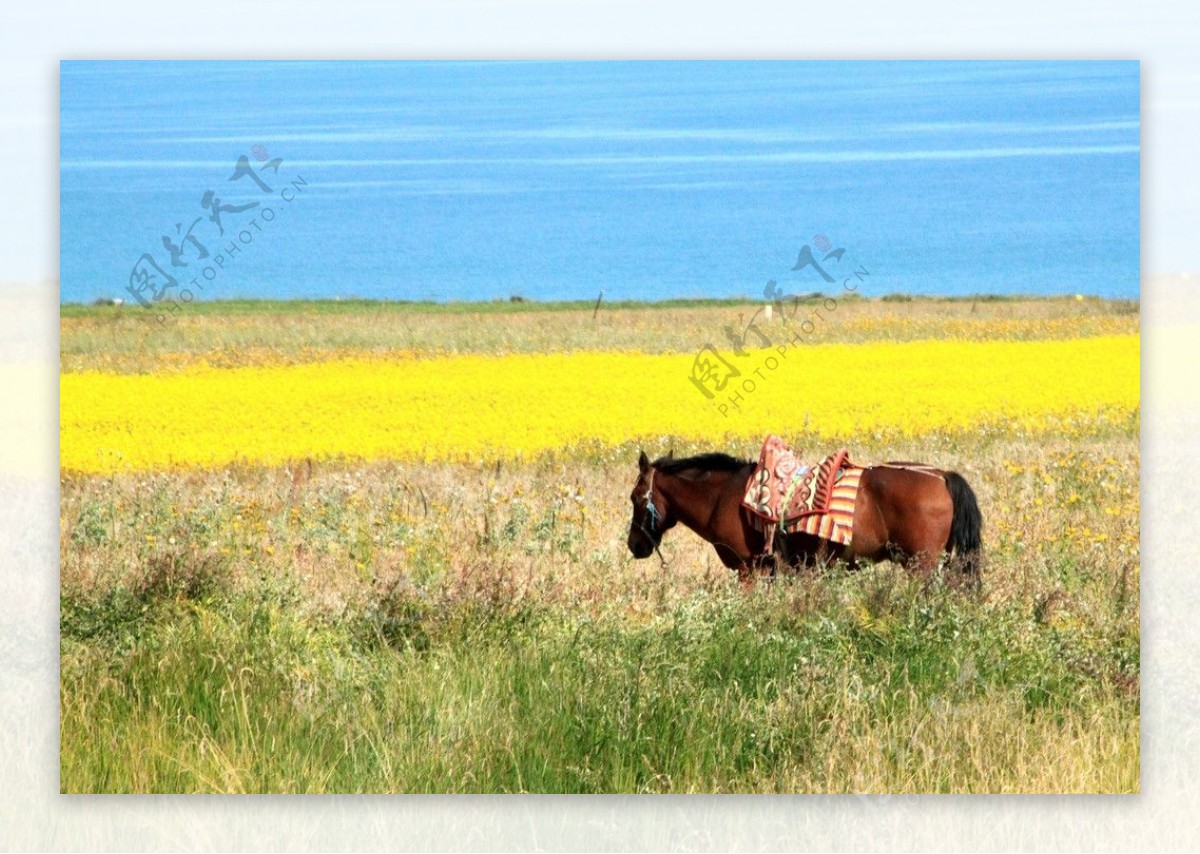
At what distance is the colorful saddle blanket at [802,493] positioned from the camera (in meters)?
7.95

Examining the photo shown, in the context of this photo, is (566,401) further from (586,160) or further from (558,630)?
(558,630)

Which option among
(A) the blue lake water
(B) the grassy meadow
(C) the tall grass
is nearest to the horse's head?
(B) the grassy meadow

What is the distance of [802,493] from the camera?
26.4 feet

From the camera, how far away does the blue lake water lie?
7.41m

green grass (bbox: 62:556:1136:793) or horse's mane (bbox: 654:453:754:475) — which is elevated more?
horse's mane (bbox: 654:453:754:475)

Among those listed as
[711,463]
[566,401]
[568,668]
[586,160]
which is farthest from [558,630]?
[566,401]

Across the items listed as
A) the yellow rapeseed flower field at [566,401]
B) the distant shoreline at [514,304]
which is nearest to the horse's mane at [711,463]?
the yellow rapeseed flower field at [566,401]

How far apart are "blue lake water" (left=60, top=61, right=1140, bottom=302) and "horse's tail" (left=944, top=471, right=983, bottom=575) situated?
3.77ft

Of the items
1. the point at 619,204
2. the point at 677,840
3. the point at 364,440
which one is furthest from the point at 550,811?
the point at 364,440

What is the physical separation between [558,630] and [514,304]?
182 centimetres

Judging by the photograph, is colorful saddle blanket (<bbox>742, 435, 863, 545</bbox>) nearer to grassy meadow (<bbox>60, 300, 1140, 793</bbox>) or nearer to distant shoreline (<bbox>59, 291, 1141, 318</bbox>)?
grassy meadow (<bbox>60, 300, 1140, 793</bbox>)

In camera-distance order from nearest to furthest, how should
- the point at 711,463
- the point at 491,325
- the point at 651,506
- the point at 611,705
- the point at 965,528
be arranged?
the point at 611,705, the point at 965,528, the point at 711,463, the point at 651,506, the point at 491,325

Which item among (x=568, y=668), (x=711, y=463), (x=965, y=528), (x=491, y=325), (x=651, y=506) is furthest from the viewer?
(x=491, y=325)

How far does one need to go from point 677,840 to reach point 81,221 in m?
4.14
